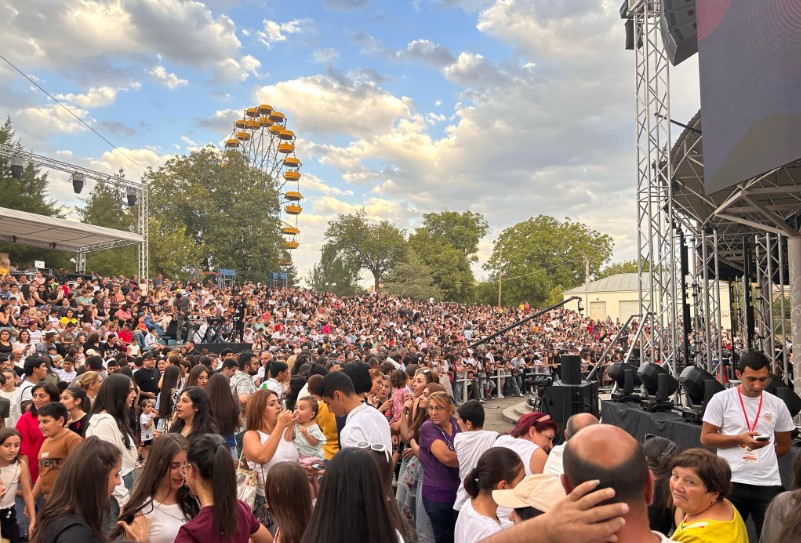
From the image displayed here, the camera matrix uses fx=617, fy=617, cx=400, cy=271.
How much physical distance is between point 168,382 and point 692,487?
529 centimetres

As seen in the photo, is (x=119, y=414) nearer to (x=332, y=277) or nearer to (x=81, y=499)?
(x=81, y=499)

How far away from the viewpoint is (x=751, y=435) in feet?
14.7

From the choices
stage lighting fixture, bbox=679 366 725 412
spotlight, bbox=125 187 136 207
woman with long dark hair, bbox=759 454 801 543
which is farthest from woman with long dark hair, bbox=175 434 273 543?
spotlight, bbox=125 187 136 207

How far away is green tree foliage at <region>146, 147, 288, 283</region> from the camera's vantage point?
1955 inches

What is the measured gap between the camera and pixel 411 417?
5.75 m

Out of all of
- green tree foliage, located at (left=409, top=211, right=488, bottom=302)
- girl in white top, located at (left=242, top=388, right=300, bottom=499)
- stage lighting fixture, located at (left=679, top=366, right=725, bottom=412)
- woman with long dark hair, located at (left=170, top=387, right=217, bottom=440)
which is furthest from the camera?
green tree foliage, located at (left=409, top=211, right=488, bottom=302)

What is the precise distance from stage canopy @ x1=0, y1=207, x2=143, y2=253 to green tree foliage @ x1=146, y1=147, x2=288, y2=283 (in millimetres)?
21449

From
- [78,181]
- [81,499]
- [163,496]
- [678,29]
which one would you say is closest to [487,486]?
[163,496]

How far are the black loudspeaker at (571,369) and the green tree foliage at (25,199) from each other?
36097mm

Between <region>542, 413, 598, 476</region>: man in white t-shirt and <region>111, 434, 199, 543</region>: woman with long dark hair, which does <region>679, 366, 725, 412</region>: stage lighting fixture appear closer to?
<region>542, 413, 598, 476</region>: man in white t-shirt

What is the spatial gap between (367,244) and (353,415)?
63364 millimetres

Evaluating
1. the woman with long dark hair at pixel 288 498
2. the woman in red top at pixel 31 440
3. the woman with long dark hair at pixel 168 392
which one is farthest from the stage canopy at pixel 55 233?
the woman with long dark hair at pixel 288 498

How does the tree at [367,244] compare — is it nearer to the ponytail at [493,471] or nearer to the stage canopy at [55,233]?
the stage canopy at [55,233]

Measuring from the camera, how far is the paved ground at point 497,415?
47.0 feet
